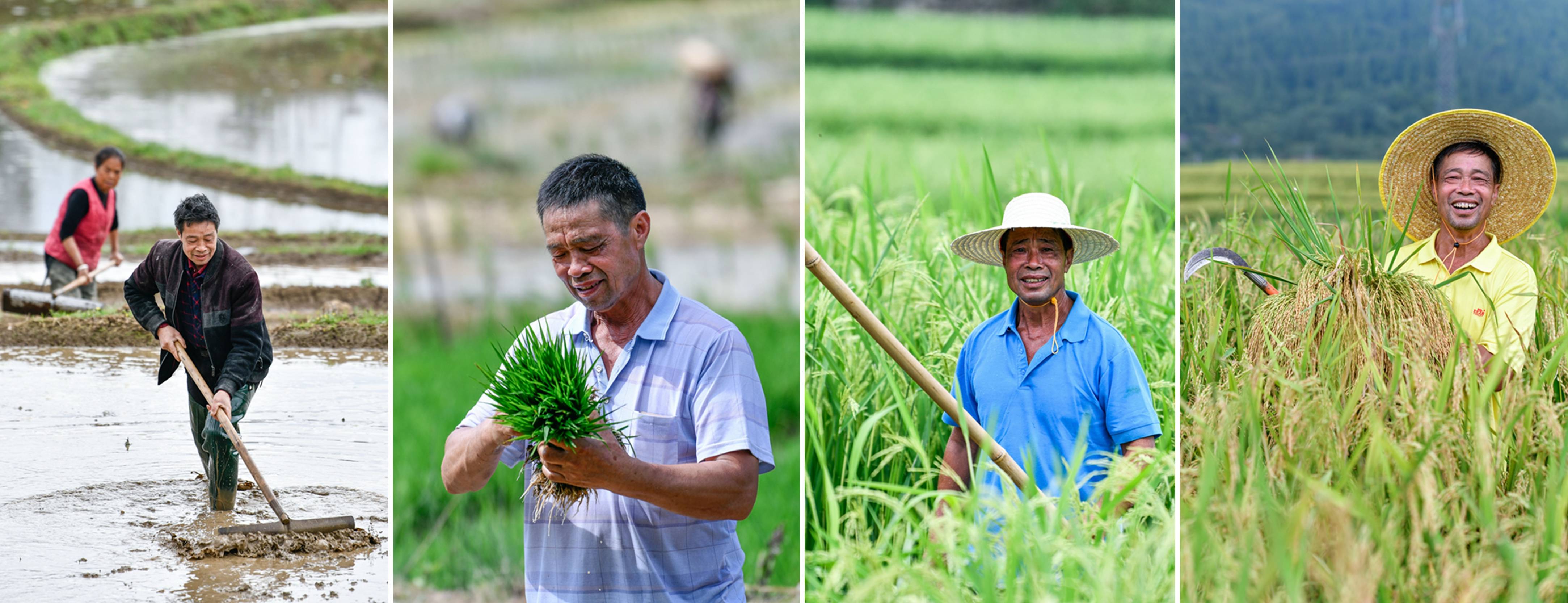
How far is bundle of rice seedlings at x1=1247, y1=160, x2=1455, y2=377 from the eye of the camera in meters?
2.55

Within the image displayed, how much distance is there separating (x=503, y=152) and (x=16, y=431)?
1775 mm

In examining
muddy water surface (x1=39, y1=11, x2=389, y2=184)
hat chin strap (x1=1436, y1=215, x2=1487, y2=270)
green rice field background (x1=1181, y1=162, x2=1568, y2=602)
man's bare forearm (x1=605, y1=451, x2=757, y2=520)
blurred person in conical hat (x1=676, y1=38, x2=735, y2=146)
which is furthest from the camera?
blurred person in conical hat (x1=676, y1=38, x2=735, y2=146)

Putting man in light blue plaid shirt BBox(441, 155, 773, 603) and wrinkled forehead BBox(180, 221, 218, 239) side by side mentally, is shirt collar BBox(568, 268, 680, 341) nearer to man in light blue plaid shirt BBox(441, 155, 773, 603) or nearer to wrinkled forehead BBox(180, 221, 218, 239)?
man in light blue plaid shirt BBox(441, 155, 773, 603)

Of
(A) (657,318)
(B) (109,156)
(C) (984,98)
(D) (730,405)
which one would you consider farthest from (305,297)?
(C) (984,98)

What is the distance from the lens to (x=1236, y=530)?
215 cm

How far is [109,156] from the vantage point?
3100 mm

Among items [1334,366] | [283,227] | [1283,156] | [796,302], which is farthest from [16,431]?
[1283,156]

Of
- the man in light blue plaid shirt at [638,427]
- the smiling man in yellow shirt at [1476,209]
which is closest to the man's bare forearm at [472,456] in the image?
the man in light blue plaid shirt at [638,427]

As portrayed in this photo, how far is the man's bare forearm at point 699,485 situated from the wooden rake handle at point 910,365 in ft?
1.40

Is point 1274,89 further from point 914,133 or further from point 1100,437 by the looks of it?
point 914,133

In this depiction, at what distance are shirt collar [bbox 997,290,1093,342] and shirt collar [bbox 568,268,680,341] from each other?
834 mm

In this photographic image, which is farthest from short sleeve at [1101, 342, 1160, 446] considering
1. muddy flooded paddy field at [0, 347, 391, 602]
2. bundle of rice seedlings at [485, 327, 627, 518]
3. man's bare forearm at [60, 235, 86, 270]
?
man's bare forearm at [60, 235, 86, 270]

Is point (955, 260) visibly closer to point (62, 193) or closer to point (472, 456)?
point (472, 456)

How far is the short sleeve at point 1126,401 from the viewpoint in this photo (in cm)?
249
